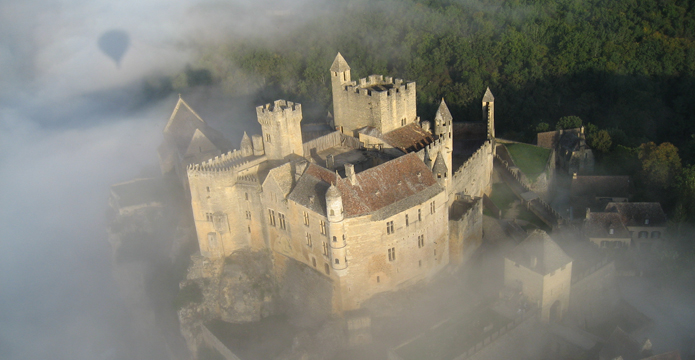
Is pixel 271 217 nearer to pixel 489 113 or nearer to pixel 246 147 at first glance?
pixel 246 147

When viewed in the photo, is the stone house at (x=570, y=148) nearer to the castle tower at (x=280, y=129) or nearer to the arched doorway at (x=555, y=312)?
the arched doorway at (x=555, y=312)

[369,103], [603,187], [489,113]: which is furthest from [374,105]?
[603,187]

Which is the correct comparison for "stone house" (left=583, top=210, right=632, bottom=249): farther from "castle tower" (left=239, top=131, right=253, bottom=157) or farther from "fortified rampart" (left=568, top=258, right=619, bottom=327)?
"castle tower" (left=239, top=131, right=253, bottom=157)

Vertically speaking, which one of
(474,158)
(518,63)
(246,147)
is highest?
(246,147)

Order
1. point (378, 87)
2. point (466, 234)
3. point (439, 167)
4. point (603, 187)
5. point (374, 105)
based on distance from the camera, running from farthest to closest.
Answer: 1. point (603, 187)
2. point (378, 87)
3. point (374, 105)
4. point (466, 234)
5. point (439, 167)

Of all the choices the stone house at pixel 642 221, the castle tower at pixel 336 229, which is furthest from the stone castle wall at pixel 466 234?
the stone house at pixel 642 221

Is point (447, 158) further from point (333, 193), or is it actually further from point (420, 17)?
point (420, 17)
